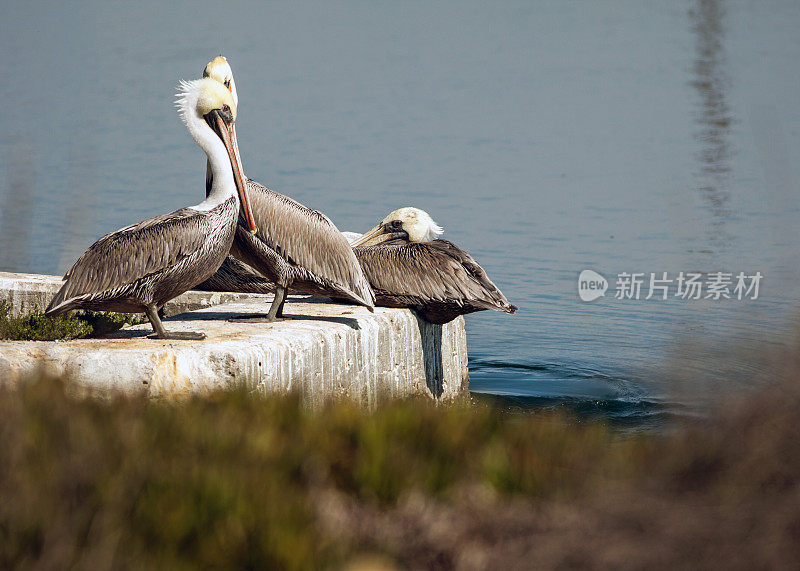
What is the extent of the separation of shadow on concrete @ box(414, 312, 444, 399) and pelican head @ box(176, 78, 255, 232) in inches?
86.6

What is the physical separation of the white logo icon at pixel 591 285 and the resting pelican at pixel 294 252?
348 inches

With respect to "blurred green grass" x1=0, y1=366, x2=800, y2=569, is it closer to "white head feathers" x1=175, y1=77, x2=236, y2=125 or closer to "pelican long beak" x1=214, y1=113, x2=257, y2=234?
"pelican long beak" x1=214, y1=113, x2=257, y2=234

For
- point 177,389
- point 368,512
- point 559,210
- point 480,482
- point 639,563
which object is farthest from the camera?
point 559,210

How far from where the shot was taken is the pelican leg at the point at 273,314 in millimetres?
6141

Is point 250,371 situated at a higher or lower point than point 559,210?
lower

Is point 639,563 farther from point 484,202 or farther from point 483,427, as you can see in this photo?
point 484,202

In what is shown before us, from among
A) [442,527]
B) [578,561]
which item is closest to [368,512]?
[442,527]

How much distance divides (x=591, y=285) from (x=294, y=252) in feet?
30.9

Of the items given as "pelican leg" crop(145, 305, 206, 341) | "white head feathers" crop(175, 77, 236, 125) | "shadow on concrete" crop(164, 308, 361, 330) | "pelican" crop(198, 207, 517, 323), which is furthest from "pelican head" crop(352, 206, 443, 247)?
"pelican leg" crop(145, 305, 206, 341)

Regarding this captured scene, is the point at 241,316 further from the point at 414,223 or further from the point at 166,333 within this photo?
the point at 414,223

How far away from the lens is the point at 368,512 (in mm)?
2596

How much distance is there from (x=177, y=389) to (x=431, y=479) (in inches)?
88.9

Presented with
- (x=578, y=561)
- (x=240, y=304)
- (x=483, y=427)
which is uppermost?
(x=240, y=304)

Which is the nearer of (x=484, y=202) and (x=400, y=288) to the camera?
(x=400, y=288)
